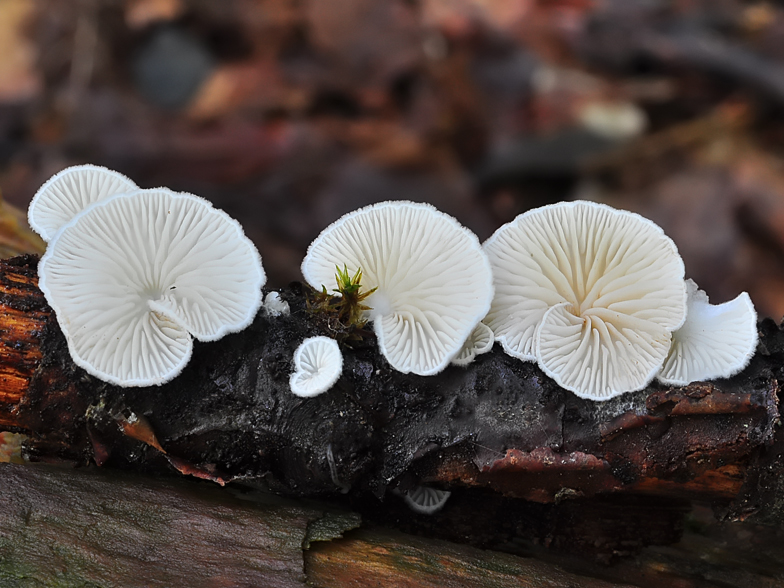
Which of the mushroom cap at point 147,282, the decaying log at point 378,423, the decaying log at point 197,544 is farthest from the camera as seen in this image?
the decaying log at point 378,423

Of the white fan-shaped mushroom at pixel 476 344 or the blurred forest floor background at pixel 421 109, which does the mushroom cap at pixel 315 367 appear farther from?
the blurred forest floor background at pixel 421 109

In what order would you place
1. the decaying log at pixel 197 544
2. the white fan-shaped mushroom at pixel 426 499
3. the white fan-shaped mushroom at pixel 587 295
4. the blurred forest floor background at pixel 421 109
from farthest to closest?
1. the blurred forest floor background at pixel 421 109
2. the white fan-shaped mushroom at pixel 426 499
3. the white fan-shaped mushroom at pixel 587 295
4. the decaying log at pixel 197 544

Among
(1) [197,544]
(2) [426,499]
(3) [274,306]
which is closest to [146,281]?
(3) [274,306]

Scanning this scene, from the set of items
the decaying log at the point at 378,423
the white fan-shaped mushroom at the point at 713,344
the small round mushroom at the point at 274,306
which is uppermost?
the white fan-shaped mushroom at the point at 713,344

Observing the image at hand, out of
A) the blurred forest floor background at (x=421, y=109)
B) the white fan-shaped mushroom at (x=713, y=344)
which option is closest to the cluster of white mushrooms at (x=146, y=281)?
the white fan-shaped mushroom at (x=713, y=344)

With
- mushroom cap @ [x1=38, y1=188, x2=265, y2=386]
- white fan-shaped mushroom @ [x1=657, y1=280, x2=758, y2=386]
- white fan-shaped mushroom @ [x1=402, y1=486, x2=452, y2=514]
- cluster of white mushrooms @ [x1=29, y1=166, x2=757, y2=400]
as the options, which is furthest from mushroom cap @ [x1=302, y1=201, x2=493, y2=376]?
white fan-shaped mushroom @ [x1=657, y1=280, x2=758, y2=386]

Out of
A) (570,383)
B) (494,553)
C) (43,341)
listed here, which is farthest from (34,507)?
(570,383)

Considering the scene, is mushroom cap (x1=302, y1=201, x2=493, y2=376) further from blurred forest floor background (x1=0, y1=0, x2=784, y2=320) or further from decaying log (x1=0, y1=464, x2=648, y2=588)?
blurred forest floor background (x1=0, y1=0, x2=784, y2=320)

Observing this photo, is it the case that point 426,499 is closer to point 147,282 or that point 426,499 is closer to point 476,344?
point 476,344
